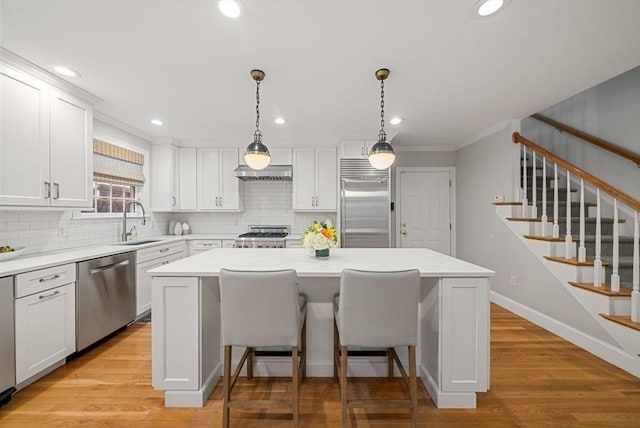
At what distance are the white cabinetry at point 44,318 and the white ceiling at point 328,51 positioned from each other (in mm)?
1719

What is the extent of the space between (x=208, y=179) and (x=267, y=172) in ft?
3.51

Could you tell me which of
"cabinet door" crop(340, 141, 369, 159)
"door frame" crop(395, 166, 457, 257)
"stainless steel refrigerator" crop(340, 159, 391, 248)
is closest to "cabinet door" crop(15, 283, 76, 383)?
"stainless steel refrigerator" crop(340, 159, 391, 248)

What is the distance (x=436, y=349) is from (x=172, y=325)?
69.1 inches

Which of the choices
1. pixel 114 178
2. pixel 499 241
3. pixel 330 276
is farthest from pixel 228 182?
pixel 499 241

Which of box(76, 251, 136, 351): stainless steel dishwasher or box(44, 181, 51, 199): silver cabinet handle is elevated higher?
box(44, 181, 51, 199): silver cabinet handle

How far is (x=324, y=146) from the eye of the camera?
4.45 metres

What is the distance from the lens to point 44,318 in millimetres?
2070

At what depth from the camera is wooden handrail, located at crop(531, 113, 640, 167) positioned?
114 inches

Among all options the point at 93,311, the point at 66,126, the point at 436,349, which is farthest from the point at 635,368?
the point at 66,126

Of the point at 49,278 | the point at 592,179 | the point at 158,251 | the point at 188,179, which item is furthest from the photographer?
the point at 188,179

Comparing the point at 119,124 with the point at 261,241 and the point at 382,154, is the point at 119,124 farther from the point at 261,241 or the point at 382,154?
the point at 382,154

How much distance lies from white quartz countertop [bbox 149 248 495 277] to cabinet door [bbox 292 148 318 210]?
6.44ft

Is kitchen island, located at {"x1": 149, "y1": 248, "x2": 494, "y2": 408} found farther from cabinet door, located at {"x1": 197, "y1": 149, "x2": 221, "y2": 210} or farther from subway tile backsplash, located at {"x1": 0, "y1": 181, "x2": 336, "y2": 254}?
cabinet door, located at {"x1": 197, "y1": 149, "x2": 221, "y2": 210}

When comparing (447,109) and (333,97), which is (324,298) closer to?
(333,97)
